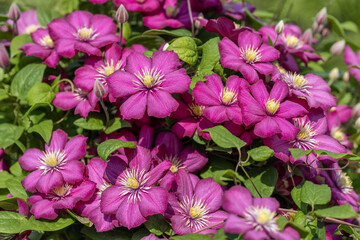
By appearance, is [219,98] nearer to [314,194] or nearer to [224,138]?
[224,138]

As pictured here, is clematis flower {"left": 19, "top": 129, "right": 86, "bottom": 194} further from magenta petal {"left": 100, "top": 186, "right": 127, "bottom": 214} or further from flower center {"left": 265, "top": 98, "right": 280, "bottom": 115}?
flower center {"left": 265, "top": 98, "right": 280, "bottom": 115}

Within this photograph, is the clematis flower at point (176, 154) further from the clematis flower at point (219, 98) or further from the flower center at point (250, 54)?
the flower center at point (250, 54)

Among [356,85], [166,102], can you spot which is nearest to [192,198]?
[166,102]

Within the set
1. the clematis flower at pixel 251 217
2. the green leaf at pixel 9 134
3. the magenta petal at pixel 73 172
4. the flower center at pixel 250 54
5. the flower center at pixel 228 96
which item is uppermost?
the flower center at pixel 250 54

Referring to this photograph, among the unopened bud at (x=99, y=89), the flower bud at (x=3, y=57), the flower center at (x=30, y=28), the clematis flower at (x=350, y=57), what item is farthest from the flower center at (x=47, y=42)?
the clematis flower at (x=350, y=57)

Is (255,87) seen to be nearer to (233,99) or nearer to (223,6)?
(233,99)

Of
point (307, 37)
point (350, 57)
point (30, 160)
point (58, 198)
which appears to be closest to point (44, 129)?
point (30, 160)
